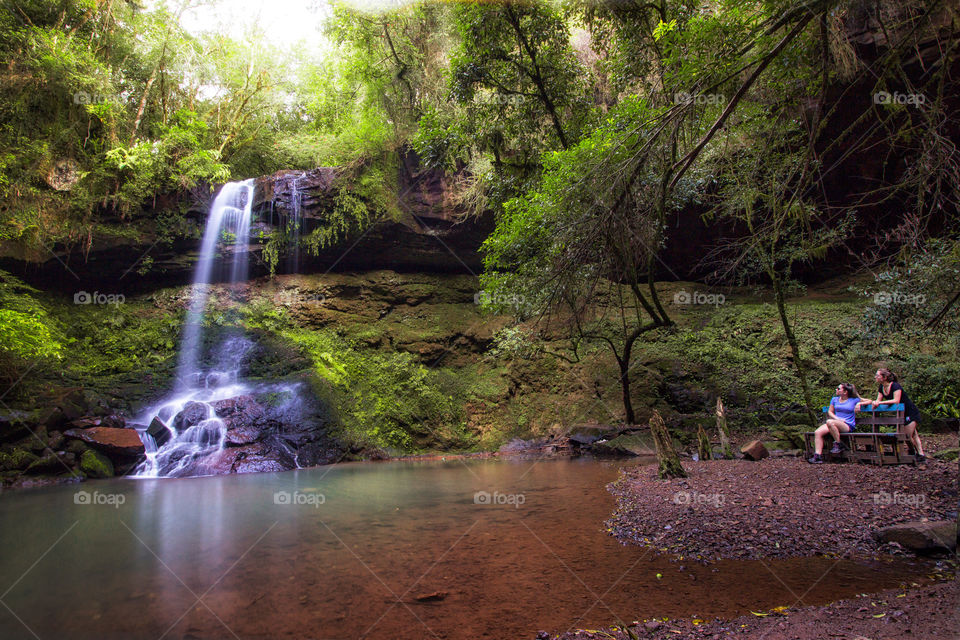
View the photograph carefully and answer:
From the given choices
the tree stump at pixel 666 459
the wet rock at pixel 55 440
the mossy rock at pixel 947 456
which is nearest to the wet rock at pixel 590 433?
the tree stump at pixel 666 459

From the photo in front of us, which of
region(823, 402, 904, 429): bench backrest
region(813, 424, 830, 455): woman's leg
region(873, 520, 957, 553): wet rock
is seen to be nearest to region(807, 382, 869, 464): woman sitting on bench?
region(813, 424, 830, 455): woman's leg

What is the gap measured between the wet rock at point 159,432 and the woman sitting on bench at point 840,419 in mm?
13735

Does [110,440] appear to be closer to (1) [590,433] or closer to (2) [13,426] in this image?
(2) [13,426]

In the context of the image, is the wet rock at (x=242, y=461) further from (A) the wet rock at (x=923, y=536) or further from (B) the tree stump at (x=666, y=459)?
(A) the wet rock at (x=923, y=536)

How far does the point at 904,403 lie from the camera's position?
21.0 ft

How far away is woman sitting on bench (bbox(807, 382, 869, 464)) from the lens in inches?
269

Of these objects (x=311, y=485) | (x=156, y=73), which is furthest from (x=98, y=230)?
(x=311, y=485)

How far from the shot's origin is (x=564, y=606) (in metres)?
3.04

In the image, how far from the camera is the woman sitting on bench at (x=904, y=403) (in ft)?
20.5

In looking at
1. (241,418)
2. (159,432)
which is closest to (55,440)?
(159,432)

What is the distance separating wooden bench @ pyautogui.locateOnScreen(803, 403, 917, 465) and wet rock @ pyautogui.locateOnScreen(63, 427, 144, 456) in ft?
45.6

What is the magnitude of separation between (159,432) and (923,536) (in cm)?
1407

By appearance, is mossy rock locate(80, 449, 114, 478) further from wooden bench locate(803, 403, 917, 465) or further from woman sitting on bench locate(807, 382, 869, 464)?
wooden bench locate(803, 403, 917, 465)

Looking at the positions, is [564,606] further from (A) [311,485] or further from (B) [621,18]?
(B) [621,18]
